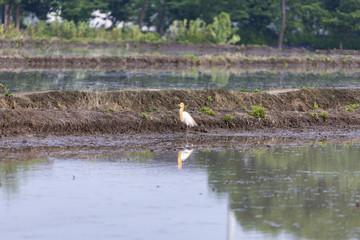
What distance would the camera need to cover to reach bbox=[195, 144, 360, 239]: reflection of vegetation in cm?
1186

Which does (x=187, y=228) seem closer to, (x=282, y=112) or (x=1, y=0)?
(x=282, y=112)

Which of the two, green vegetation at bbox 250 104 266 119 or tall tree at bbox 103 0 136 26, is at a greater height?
green vegetation at bbox 250 104 266 119

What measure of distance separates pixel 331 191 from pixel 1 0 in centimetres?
5603

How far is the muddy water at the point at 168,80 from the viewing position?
31391mm

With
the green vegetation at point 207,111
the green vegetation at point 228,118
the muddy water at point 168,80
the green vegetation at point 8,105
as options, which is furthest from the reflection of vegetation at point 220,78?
the green vegetation at point 8,105

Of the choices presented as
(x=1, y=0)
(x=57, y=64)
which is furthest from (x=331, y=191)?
(x=1, y=0)

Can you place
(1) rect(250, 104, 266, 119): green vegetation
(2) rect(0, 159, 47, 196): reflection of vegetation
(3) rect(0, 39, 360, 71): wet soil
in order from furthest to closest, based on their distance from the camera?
(3) rect(0, 39, 360, 71): wet soil
(1) rect(250, 104, 266, 119): green vegetation
(2) rect(0, 159, 47, 196): reflection of vegetation

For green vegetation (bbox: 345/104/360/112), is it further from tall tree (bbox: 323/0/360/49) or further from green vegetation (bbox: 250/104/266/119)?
tall tree (bbox: 323/0/360/49)

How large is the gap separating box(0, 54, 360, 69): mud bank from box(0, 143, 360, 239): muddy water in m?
24.9

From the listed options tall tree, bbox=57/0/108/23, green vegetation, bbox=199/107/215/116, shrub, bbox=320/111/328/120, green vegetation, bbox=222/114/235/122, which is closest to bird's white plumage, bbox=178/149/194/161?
green vegetation, bbox=222/114/235/122

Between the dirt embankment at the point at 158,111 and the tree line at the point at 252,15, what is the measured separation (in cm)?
4747

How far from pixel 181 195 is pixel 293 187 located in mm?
2207

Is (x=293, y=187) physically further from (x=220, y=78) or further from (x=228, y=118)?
(x=220, y=78)

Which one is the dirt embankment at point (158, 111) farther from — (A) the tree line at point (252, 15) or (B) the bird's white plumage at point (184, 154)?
(A) the tree line at point (252, 15)
